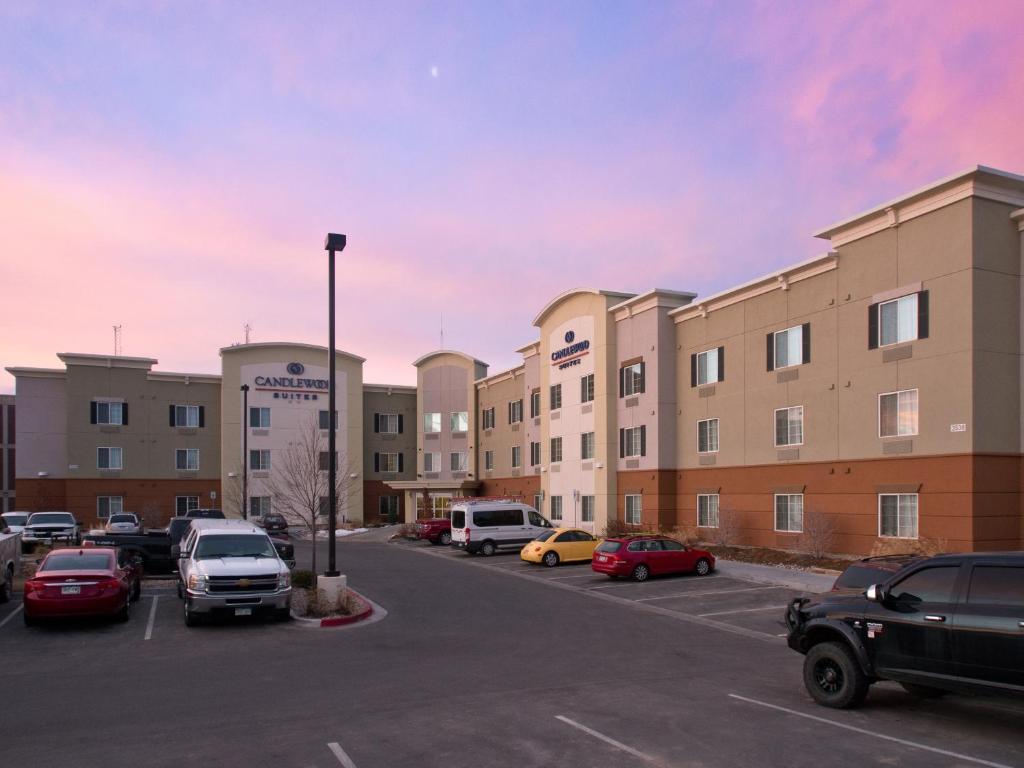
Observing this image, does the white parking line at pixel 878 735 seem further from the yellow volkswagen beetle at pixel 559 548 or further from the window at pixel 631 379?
the window at pixel 631 379

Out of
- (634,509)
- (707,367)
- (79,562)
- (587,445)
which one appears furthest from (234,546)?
(587,445)

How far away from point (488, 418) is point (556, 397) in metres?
14.4

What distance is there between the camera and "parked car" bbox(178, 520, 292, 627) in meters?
16.4

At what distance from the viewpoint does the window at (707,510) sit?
34.4 meters

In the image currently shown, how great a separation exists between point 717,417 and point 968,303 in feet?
40.1

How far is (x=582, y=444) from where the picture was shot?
1683 inches

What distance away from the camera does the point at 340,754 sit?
8344 millimetres

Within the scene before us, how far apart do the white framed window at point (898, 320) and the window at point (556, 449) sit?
831 inches

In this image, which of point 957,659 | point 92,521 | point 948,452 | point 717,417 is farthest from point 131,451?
point 957,659

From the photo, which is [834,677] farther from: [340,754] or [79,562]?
[79,562]

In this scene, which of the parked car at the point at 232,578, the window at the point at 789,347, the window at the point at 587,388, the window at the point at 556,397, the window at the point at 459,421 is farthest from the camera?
the window at the point at 459,421

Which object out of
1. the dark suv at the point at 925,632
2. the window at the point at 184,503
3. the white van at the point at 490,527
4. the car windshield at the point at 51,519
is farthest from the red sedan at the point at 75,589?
the window at the point at 184,503

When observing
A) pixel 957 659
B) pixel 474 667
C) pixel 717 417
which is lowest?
pixel 474 667

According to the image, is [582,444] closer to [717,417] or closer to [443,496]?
[717,417]
